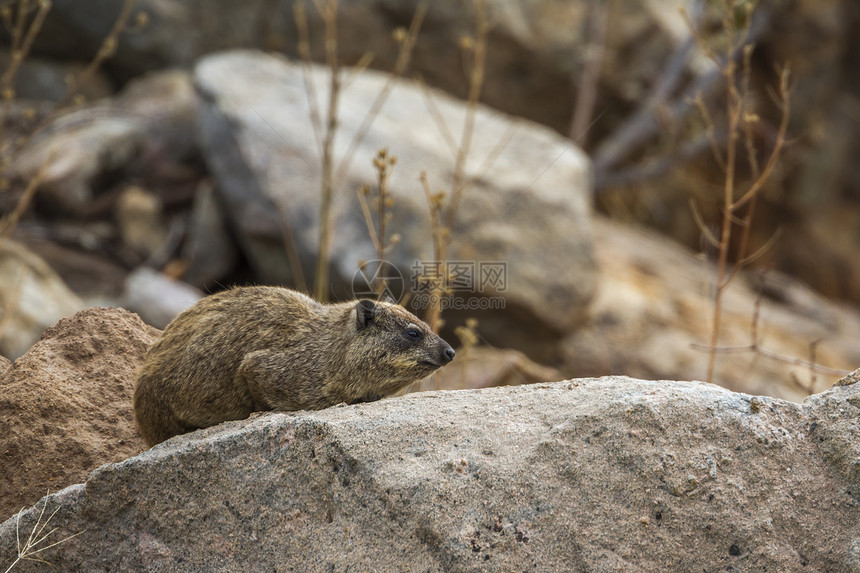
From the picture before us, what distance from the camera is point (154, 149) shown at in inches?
450

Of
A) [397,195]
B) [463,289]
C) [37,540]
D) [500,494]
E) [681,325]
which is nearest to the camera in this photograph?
[500,494]

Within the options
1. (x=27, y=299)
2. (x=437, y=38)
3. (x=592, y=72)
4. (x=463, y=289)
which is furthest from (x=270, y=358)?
→ (x=592, y=72)

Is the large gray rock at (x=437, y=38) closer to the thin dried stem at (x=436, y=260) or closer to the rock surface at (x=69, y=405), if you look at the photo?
the thin dried stem at (x=436, y=260)

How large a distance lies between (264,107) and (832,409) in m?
7.79

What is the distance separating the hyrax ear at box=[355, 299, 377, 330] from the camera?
4645mm

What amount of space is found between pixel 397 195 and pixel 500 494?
6.34 m

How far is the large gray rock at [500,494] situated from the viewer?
3283mm

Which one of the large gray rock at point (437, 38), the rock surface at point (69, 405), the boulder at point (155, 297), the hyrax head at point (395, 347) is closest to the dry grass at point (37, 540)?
the rock surface at point (69, 405)

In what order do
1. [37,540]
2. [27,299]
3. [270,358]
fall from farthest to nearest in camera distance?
[27,299]
[270,358]
[37,540]

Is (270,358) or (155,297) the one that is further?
(155,297)

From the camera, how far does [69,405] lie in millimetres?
4445

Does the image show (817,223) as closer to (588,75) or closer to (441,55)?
(588,75)

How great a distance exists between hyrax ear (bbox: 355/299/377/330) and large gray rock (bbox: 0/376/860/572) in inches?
39.8

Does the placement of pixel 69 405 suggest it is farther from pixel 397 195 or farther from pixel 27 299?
pixel 397 195
